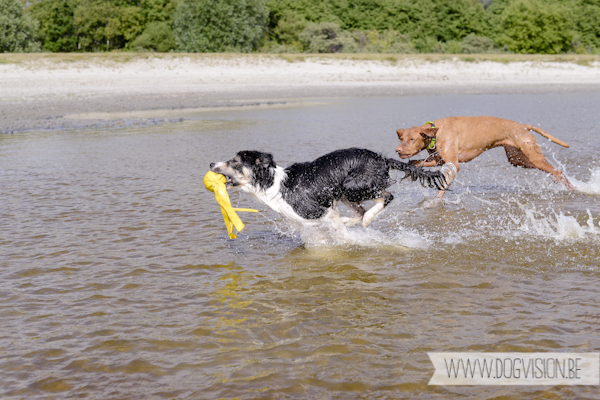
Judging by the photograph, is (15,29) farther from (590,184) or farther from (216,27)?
(590,184)

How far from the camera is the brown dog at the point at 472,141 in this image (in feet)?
26.1

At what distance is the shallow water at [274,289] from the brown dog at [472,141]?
1.91 ft

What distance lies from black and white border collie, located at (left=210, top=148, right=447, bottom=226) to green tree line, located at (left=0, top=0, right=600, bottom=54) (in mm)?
40491

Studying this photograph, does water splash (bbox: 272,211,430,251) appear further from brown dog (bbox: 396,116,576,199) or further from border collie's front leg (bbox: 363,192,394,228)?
brown dog (bbox: 396,116,576,199)

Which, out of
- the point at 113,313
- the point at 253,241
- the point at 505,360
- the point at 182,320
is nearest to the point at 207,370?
the point at 182,320

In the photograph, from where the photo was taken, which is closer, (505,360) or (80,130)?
(505,360)

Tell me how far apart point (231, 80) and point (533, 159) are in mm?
22683

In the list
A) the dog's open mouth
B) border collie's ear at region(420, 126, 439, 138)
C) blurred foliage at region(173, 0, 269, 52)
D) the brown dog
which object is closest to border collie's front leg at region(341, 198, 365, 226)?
the dog's open mouth

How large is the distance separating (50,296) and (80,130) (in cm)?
1256

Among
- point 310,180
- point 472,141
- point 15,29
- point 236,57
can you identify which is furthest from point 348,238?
point 15,29

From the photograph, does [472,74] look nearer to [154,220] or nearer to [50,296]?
[154,220]

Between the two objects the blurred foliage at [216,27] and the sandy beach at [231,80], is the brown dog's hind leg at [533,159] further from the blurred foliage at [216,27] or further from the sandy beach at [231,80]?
the blurred foliage at [216,27]

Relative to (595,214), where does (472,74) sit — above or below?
above

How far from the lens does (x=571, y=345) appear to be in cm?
371
